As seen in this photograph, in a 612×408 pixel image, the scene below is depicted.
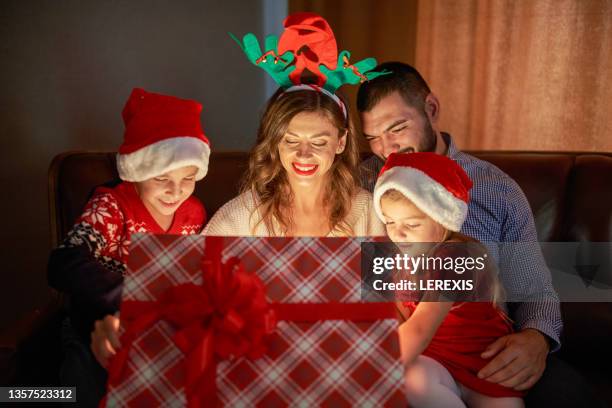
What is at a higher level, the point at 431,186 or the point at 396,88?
the point at 396,88

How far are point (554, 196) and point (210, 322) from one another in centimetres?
131

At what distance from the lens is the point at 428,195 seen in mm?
1211

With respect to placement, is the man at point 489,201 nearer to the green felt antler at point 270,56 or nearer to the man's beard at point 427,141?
the man's beard at point 427,141

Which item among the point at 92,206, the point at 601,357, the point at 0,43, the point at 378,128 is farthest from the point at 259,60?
the point at 601,357

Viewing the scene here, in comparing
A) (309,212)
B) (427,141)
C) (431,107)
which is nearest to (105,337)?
(309,212)

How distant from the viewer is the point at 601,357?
62.8 inches

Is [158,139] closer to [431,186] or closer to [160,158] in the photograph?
[160,158]

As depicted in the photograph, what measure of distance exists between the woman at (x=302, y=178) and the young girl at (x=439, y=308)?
217 mm

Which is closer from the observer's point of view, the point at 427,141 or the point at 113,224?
the point at 113,224

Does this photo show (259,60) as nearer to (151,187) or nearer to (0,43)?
(151,187)

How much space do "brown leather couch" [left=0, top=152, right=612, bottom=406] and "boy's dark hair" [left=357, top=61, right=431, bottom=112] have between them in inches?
13.4

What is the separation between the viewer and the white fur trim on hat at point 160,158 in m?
1.32

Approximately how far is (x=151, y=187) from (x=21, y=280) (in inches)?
41.9

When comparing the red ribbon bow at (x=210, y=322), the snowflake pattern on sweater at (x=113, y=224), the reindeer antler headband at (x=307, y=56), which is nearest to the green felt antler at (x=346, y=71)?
the reindeer antler headband at (x=307, y=56)
